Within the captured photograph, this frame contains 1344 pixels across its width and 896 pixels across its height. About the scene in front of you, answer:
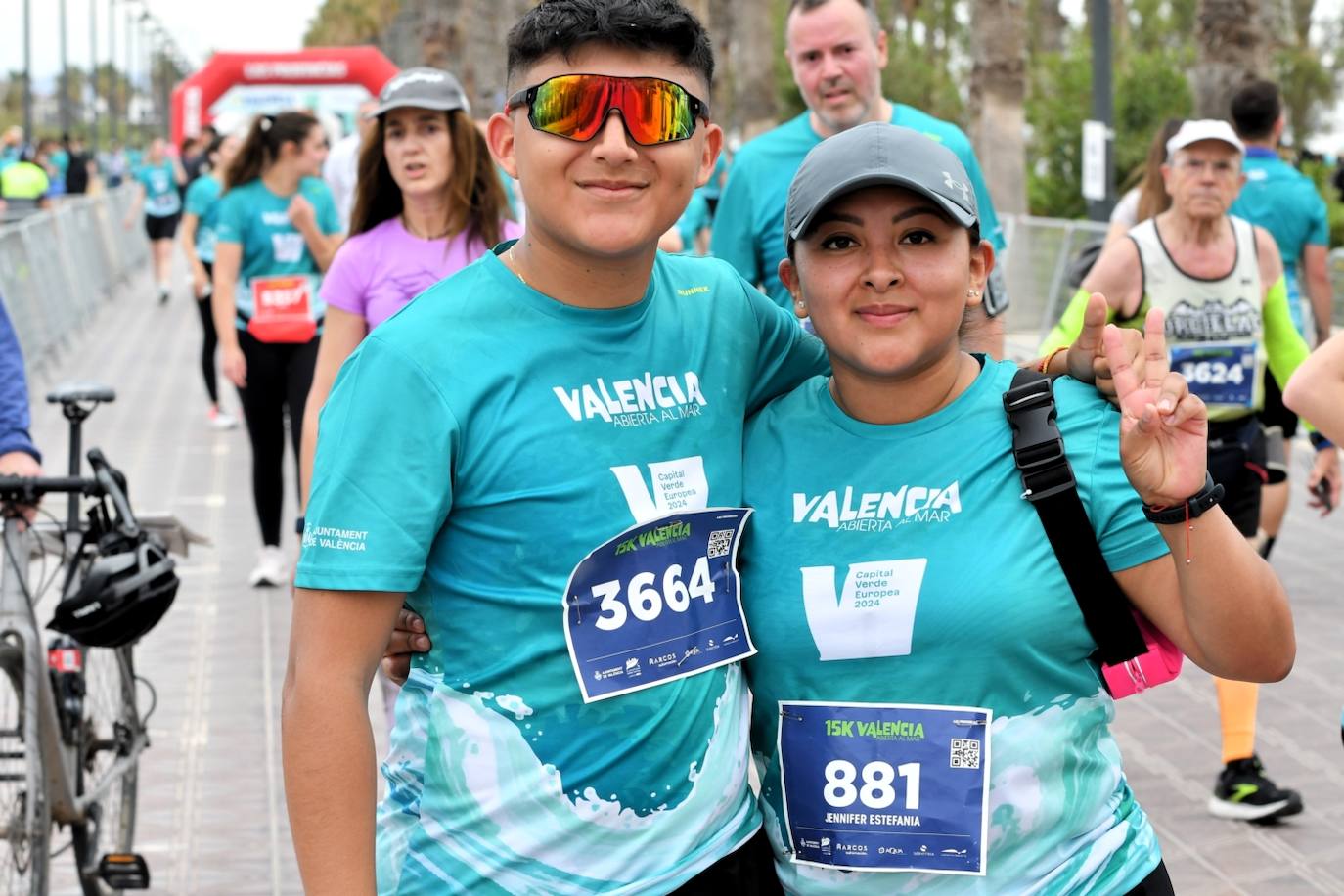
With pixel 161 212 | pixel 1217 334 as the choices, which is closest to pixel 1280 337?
pixel 1217 334

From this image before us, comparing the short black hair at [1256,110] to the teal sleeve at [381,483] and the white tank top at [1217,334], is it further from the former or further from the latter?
the teal sleeve at [381,483]

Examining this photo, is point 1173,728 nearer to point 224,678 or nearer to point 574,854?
point 224,678

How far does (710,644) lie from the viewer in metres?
2.52

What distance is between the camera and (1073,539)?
2455 millimetres

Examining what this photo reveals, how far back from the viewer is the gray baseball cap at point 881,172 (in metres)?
2.51

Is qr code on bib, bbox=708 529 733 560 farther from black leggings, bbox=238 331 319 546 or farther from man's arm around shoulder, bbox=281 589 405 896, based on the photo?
black leggings, bbox=238 331 319 546

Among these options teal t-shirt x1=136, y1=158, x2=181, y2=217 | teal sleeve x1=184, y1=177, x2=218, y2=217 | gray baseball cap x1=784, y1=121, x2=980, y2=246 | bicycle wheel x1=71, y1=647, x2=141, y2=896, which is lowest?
teal t-shirt x1=136, y1=158, x2=181, y2=217

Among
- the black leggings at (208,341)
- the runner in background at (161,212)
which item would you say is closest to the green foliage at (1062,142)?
the runner in background at (161,212)

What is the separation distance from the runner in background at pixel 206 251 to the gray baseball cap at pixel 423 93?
7.32 m

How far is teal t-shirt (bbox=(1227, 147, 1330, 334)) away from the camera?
8.31m

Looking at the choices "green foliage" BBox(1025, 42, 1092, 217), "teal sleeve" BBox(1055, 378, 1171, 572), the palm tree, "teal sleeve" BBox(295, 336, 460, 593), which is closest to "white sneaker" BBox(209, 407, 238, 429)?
the palm tree

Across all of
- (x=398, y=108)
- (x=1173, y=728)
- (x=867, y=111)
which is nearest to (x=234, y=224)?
(x=398, y=108)

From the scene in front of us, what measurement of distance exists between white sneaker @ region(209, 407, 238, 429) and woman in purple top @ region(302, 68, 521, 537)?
28.3ft

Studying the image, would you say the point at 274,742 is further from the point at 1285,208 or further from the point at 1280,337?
the point at 1285,208
